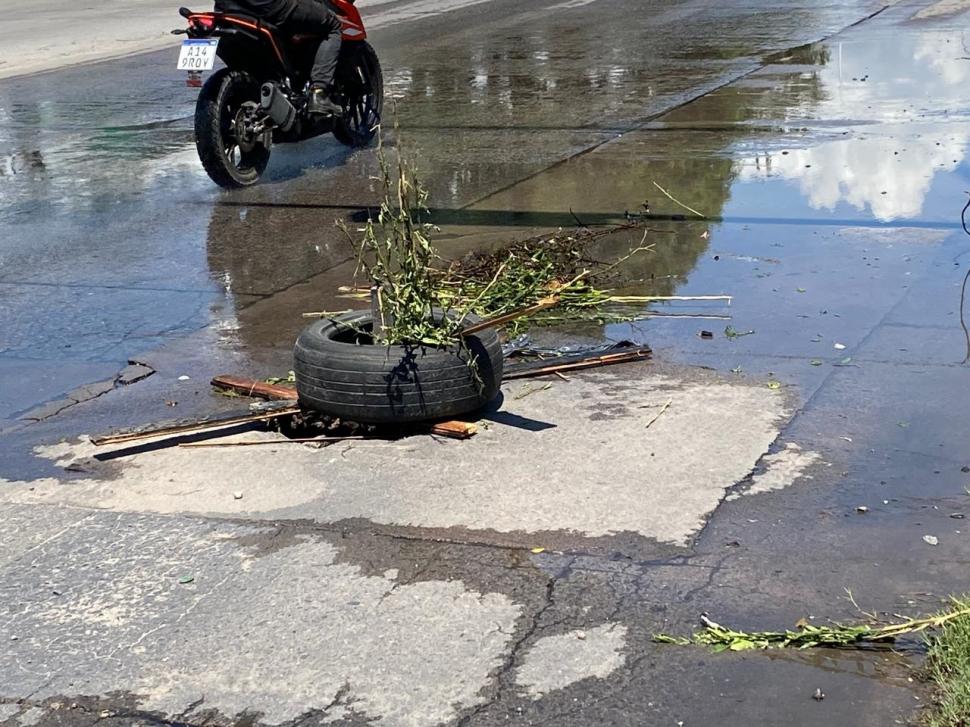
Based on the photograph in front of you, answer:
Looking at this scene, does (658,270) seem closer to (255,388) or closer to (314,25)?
(255,388)

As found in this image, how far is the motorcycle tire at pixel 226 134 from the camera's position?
10.5 metres

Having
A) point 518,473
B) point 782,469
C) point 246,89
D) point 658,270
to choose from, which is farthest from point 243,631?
point 246,89

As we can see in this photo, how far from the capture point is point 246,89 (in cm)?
1084

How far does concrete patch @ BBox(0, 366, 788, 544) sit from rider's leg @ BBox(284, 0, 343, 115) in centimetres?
542

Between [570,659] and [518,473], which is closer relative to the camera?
[570,659]

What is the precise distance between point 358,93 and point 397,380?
267 inches

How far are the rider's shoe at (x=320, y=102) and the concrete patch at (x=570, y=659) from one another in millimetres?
7477

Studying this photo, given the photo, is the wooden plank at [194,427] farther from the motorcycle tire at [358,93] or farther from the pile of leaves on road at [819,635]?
the motorcycle tire at [358,93]

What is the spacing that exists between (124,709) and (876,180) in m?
7.32

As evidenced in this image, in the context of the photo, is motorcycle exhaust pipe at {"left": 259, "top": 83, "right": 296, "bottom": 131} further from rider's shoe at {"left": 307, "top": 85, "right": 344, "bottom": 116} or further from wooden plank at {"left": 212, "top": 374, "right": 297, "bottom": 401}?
wooden plank at {"left": 212, "top": 374, "right": 297, "bottom": 401}

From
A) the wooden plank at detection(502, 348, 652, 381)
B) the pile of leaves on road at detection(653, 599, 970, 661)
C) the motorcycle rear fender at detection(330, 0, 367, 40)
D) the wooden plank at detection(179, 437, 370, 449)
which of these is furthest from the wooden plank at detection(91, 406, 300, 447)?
the motorcycle rear fender at detection(330, 0, 367, 40)

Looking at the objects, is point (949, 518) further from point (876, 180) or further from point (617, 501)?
point (876, 180)

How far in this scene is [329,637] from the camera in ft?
14.4

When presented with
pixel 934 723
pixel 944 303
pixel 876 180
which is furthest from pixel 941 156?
pixel 934 723
